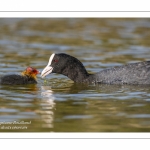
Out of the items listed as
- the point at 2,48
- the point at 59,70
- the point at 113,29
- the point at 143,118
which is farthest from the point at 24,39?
the point at 143,118

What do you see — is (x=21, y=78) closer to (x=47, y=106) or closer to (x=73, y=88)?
(x=73, y=88)

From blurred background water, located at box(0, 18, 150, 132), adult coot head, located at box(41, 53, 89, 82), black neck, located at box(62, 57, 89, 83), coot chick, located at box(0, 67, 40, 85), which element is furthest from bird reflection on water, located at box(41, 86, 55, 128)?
black neck, located at box(62, 57, 89, 83)

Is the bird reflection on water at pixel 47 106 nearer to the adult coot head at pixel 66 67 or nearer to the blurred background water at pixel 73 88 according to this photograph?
the blurred background water at pixel 73 88

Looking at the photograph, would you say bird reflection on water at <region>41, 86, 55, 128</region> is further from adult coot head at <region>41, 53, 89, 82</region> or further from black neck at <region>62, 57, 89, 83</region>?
black neck at <region>62, 57, 89, 83</region>

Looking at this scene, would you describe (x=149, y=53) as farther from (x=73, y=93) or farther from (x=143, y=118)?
(x=143, y=118)

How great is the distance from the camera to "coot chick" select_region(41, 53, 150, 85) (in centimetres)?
1096

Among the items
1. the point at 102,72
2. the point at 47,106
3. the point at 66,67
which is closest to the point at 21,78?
the point at 66,67

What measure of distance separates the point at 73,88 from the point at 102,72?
0.72 meters

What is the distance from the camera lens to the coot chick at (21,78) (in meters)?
11.1

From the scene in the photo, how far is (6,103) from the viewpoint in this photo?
953 centimetres

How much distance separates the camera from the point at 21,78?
11.3 metres

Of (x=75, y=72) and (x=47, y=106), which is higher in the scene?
(x=75, y=72)

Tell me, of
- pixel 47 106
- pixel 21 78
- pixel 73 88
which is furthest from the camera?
pixel 21 78

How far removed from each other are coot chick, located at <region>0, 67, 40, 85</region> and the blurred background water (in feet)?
0.64
